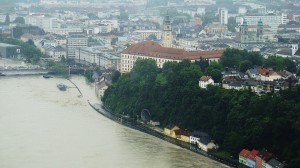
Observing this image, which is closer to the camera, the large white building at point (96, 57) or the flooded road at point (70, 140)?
the flooded road at point (70, 140)

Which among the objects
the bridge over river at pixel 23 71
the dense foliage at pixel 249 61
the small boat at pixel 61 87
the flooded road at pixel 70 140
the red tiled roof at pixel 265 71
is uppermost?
the dense foliage at pixel 249 61

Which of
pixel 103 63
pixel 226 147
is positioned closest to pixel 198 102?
pixel 226 147

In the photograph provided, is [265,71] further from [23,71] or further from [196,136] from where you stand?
[23,71]

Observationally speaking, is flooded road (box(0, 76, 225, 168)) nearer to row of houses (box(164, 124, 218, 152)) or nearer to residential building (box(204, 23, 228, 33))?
row of houses (box(164, 124, 218, 152))

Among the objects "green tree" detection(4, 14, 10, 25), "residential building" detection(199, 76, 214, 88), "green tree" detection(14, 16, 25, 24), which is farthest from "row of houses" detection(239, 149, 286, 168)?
"green tree" detection(14, 16, 25, 24)

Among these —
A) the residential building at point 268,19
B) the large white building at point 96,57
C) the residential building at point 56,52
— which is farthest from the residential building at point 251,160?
the residential building at point 268,19

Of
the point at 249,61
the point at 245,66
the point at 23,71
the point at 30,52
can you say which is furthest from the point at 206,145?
the point at 30,52

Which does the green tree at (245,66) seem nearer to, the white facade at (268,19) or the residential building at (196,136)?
the residential building at (196,136)
